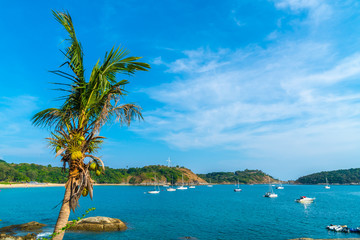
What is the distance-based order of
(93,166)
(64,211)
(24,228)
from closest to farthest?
(64,211), (93,166), (24,228)

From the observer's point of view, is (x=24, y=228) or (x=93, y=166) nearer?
(x=93, y=166)

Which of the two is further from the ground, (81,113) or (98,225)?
(81,113)

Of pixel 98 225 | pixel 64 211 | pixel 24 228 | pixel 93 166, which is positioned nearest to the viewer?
pixel 64 211

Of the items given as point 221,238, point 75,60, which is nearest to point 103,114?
point 75,60

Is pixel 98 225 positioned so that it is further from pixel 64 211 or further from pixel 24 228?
pixel 64 211

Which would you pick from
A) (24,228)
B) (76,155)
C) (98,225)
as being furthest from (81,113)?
(24,228)

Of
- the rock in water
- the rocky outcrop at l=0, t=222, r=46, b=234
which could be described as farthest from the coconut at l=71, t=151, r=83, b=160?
the rocky outcrop at l=0, t=222, r=46, b=234

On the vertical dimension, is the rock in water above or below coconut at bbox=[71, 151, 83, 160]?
below

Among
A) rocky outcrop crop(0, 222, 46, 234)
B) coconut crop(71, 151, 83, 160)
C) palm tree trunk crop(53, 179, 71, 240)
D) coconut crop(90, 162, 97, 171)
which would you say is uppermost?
coconut crop(71, 151, 83, 160)

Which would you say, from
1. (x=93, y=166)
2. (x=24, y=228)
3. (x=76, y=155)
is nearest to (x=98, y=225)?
(x=24, y=228)

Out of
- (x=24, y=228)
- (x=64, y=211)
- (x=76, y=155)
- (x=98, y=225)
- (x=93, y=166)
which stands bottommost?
(x=24, y=228)

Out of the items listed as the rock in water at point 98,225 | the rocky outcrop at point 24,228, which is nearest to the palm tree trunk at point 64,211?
the rock in water at point 98,225

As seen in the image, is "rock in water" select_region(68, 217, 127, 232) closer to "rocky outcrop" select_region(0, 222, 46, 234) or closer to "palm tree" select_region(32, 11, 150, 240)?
"rocky outcrop" select_region(0, 222, 46, 234)

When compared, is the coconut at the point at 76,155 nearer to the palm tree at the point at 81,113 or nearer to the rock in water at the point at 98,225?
the palm tree at the point at 81,113
